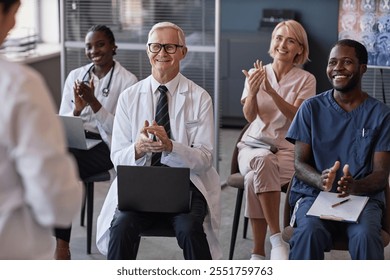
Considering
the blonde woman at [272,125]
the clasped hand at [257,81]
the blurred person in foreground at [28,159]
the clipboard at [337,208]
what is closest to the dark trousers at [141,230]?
the clipboard at [337,208]

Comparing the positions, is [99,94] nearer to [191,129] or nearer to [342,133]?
[191,129]

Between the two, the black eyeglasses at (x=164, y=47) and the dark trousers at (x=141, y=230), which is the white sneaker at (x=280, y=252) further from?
the black eyeglasses at (x=164, y=47)

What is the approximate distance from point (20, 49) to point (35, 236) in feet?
13.8

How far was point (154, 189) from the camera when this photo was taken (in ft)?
9.70

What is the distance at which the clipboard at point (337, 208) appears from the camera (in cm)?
282

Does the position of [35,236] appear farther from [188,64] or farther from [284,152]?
[188,64]

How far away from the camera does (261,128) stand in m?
3.64

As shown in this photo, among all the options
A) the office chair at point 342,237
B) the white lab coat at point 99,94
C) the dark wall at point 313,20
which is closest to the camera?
the office chair at point 342,237

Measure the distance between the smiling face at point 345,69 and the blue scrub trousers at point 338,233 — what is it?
1.44ft

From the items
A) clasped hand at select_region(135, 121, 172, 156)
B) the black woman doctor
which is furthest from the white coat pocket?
the black woman doctor

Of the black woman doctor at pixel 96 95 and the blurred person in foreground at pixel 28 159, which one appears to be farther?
the black woman doctor at pixel 96 95

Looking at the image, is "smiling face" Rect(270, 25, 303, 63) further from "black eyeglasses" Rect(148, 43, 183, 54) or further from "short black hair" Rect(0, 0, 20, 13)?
"short black hair" Rect(0, 0, 20, 13)

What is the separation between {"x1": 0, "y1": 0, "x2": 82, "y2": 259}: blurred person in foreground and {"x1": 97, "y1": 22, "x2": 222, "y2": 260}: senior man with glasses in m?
1.36
